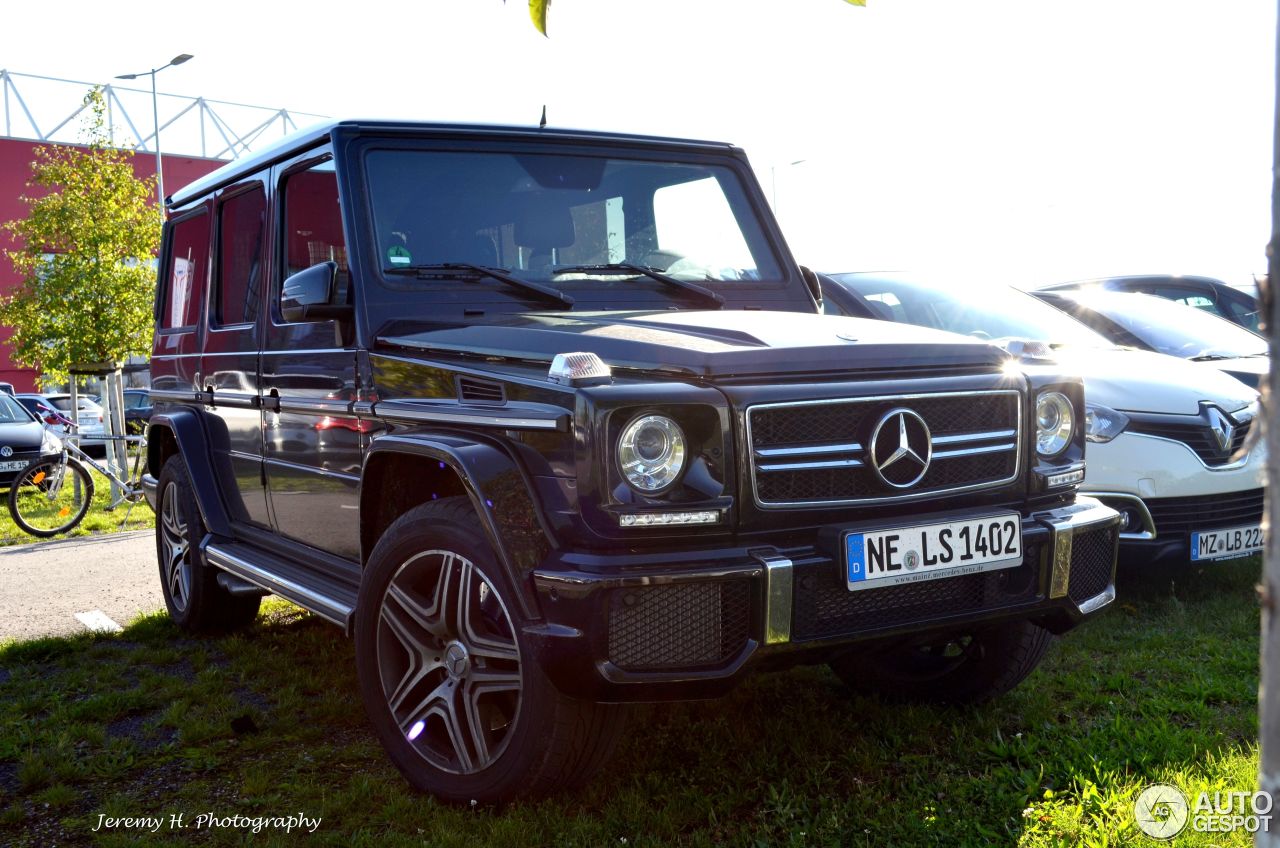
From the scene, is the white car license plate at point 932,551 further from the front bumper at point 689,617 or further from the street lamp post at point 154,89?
the street lamp post at point 154,89

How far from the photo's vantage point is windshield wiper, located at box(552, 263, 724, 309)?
4.29 m

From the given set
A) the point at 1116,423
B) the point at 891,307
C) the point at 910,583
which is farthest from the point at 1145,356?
the point at 910,583

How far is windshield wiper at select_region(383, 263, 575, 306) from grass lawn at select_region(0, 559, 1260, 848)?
1481mm

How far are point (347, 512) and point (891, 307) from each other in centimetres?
344

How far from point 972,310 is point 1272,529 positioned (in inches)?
216

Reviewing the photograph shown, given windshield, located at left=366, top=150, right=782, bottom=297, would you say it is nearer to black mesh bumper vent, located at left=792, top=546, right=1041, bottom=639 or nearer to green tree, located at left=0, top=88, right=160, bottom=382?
black mesh bumper vent, located at left=792, top=546, right=1041, bottom=639

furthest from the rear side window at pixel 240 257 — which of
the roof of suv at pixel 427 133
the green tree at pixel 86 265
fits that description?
the green tree at pixel 86 265

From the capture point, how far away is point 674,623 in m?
2.93

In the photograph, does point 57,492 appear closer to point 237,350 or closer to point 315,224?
point 237,350

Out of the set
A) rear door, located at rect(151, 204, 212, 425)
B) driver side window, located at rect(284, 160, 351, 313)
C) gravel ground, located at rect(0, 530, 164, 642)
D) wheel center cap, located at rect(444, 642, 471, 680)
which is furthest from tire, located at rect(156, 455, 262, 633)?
wheel center cap, located at rect(444, 642, 471, 680)

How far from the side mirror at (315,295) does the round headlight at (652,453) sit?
1427 millimetres

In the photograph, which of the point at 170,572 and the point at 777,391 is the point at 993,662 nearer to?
the point at 777,391

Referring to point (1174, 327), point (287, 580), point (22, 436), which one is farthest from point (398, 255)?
point (22, 436)

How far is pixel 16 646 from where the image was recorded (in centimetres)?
587
